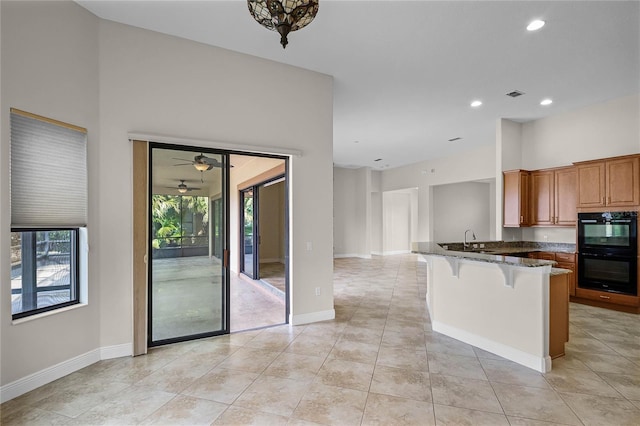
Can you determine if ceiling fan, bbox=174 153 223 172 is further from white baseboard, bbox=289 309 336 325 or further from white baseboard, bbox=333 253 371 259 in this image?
white baseboard, bbox=333 253 371 259

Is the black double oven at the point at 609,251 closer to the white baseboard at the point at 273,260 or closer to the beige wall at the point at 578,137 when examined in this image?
the beige wall at the point at 578,137

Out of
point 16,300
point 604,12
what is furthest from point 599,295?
point 16,300

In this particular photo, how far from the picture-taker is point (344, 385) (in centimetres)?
264

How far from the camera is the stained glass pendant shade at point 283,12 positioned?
1870 mm

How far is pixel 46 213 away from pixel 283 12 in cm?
263

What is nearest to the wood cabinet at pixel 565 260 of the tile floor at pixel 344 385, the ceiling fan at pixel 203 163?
the tile floor at pixel 344 385

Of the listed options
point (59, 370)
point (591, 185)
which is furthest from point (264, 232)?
point (591, 185)

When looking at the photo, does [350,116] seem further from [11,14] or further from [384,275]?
[11,14]

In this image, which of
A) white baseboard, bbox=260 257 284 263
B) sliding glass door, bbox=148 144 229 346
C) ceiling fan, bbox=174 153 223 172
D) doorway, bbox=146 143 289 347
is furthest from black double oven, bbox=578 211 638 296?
white baseboard, bbox=260 257 284 263

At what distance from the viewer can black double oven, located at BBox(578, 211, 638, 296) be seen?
14.9ft

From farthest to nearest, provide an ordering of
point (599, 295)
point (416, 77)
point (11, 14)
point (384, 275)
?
1. point (384, 275)
2. point (599, 295)
3. point (416, 77)
4. point (11, 14)

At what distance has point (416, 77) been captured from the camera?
14.7 ft

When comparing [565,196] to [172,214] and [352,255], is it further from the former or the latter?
[352,255]

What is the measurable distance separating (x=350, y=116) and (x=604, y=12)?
3.76m
